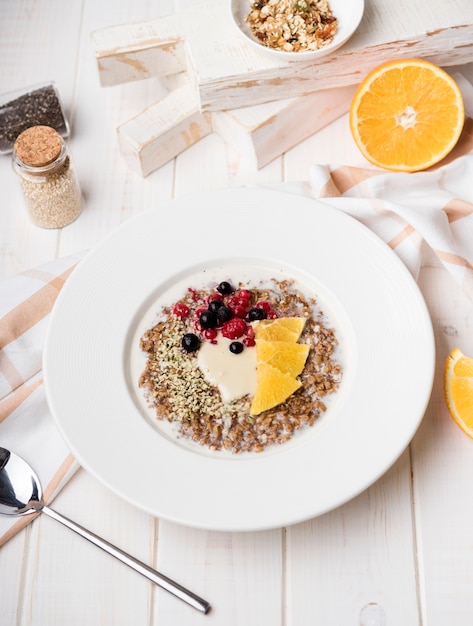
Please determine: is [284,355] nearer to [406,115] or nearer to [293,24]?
[406,115]

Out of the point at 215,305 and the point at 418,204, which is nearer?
the point at 215,305

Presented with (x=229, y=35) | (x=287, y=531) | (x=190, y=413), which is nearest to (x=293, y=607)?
(x=287, y=531)

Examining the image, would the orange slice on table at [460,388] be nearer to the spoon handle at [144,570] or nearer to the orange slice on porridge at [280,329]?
the orange slice on porridge at [280,329]

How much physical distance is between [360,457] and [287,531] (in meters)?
0.22

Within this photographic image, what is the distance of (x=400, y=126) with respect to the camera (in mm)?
1982

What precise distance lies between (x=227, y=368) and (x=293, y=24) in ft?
3.17

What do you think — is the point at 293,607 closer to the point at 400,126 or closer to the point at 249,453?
the point at 249,453

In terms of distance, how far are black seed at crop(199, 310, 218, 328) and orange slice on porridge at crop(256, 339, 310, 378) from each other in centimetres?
12

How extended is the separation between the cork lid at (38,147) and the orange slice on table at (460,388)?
104 centimetres

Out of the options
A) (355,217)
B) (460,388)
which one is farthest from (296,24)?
(460,388)

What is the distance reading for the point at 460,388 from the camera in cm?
160

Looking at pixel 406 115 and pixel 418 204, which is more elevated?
pixel 406 115

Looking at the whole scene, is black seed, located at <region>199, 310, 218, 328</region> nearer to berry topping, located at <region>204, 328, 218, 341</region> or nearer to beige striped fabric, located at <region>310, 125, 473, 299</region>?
berry topping, located at <region>204, 328, 218, 341</region>

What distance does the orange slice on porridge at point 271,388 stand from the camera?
1532 mm
